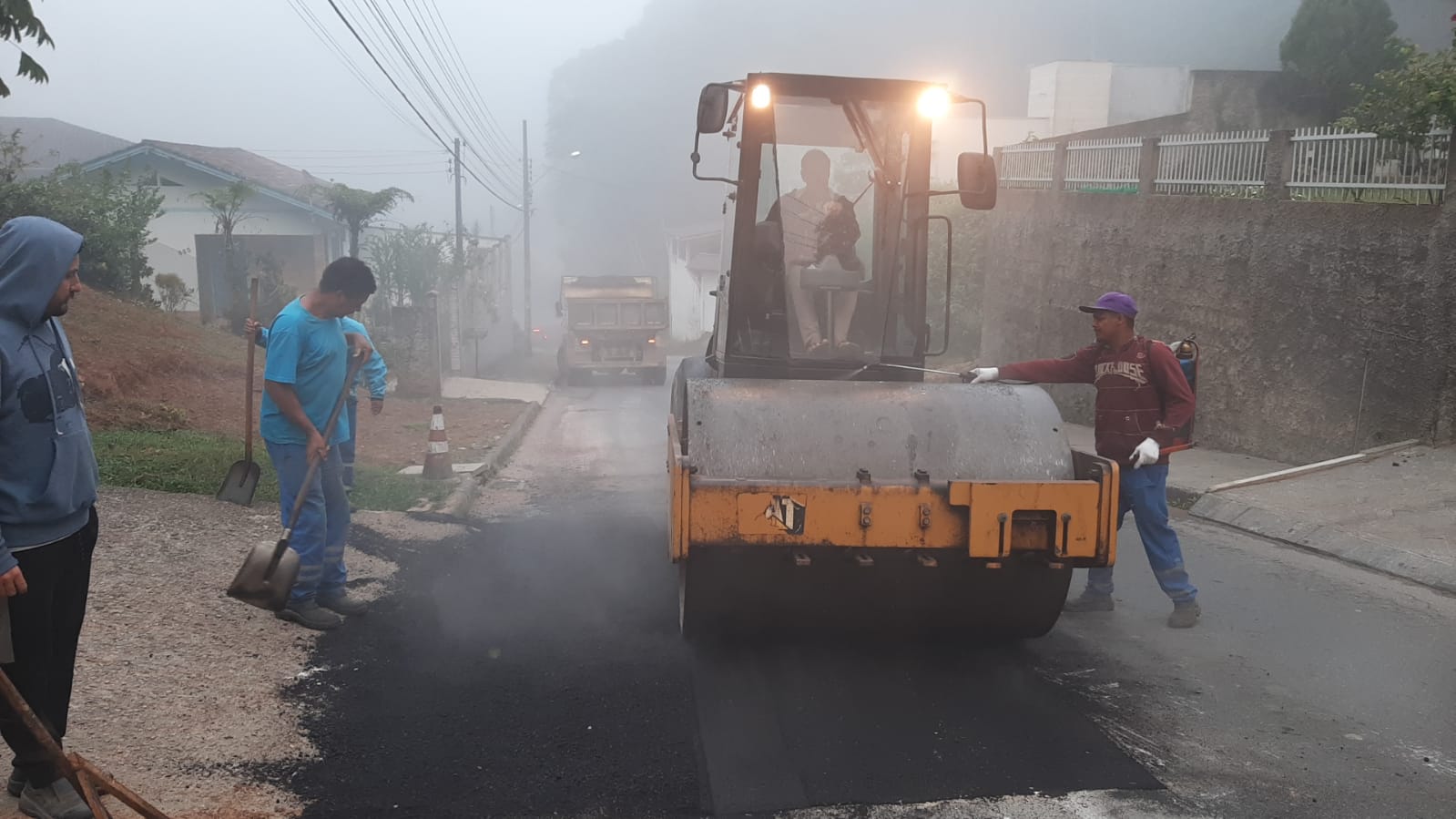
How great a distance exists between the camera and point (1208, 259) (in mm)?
12117

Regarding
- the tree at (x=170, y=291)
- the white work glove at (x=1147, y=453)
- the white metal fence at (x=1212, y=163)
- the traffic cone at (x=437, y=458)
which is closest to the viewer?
the white work glove at (x=1147, y=453)

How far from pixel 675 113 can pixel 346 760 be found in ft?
275

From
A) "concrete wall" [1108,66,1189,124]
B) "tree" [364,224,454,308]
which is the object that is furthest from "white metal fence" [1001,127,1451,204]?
"concrete wall" [1108,66,1189,124]

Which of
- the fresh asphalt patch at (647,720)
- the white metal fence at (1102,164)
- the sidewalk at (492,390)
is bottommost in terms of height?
the sidewalk at (492,390)

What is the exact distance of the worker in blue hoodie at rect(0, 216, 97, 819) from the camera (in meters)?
3.22

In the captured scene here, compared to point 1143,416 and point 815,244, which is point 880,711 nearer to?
point 1143,416

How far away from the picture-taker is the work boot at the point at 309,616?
18.1 feet

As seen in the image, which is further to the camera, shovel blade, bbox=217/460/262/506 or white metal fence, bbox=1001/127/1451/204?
white metal fence, bbox=1001/127/1451/204

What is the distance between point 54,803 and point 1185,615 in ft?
16.3

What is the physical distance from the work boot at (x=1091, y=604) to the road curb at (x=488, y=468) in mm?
4736

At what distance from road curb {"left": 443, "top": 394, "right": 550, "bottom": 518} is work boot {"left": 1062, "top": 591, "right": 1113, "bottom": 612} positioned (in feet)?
15.5

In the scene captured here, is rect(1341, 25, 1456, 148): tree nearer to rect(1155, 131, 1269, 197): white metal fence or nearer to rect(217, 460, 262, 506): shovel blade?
rect(1155, 131, 1269, 197): white metal fence

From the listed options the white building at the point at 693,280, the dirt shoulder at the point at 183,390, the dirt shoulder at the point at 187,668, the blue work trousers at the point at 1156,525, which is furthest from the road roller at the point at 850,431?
the white building at the point at 693,280

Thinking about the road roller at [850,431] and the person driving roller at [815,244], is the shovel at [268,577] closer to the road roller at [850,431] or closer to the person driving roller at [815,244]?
the road roller at [850,431]
